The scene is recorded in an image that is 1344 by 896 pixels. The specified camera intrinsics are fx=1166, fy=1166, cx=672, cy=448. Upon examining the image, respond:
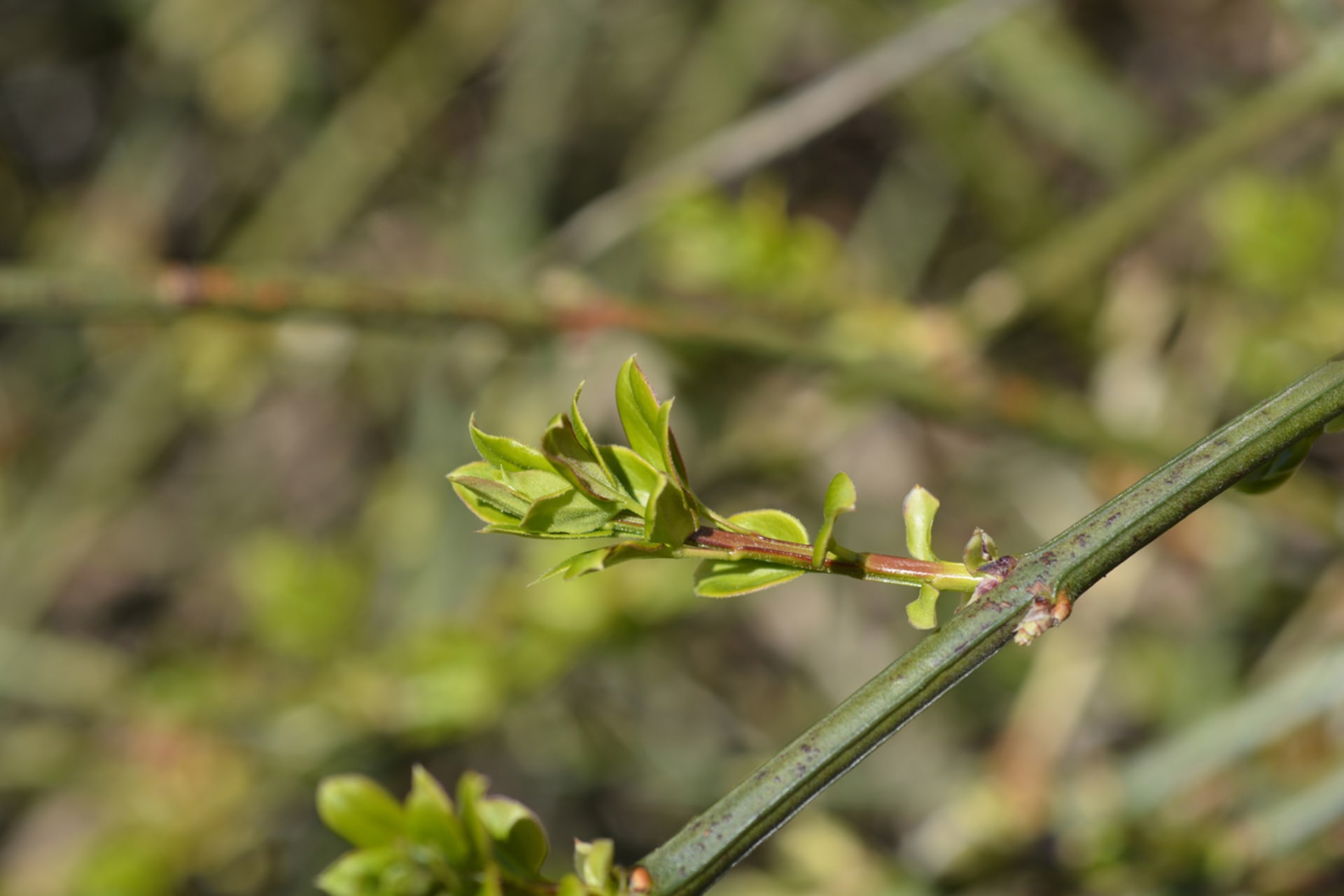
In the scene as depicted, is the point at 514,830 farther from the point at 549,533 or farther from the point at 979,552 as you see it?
the point at 979,552

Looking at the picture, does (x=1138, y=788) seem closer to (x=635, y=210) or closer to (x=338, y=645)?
(x=635, y=210)

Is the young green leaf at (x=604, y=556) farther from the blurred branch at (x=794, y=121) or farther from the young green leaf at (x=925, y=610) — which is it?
the blurred branch at (x=794, y=121)

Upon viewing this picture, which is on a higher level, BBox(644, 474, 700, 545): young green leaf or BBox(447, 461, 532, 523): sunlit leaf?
BBox(447, 461, 532, 523): sunlit leaf

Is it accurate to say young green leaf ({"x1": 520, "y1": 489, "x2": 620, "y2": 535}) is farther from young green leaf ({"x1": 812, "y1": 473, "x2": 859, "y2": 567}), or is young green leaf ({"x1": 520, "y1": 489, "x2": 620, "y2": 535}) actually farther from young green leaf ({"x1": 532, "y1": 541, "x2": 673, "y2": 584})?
young green leaf ({"x1": 812, "y1": 473, "x2": 859, "y2": 567})

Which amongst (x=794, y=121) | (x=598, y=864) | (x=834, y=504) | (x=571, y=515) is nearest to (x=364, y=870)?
(x=598, y=864)

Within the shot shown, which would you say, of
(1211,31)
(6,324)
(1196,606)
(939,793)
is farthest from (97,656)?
(1211,31)

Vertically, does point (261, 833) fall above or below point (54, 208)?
below

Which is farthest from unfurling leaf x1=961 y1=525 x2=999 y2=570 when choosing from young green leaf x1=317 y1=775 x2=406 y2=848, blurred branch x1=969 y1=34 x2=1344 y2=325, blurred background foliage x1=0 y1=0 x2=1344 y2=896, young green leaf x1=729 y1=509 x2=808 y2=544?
blurred branch x1=969 y1=34 x2=1344 y2=325
